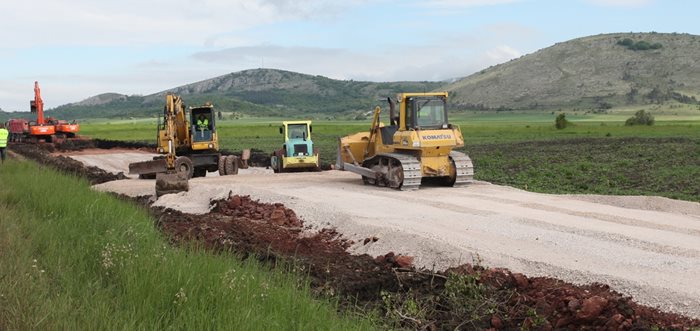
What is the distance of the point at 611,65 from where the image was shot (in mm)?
179750

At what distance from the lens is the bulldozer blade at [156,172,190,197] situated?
74.2ft

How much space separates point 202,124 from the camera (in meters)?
29.6

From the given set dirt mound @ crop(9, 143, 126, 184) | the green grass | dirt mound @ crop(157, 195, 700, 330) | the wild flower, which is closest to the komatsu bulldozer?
dirt mound @ crop(157, 195, 700, 330)

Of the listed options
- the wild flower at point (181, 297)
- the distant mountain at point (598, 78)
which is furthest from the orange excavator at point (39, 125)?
the distant mountain at point (598, 78)

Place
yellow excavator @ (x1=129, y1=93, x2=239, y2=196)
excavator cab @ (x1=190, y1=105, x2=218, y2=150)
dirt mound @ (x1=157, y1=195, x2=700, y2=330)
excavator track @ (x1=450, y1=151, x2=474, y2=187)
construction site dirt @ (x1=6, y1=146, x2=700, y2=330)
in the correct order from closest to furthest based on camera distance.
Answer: dirt mound @ (x1=157, y1=195, x2=700, y2=330)
construction site dirt @ (x1=6, y1=146, x2=700, y2=330)
excavator track @ (x1=450, y1=151, x2=474, y2=187)
yellow excavator @ (x1=129, y1=93, x2=239, y2=196)
excavator cab @ (x1=190, y1=105, x2=218, y2=150)

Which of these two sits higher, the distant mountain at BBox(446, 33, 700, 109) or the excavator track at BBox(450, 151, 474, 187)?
the distant mountain at BBox(446, 33, 700, 109)

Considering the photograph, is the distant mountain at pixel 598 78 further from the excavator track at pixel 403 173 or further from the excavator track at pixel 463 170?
the excavator track at pixel 403 173

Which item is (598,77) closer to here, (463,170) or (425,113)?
(425,113)

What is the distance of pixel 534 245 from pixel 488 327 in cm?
465

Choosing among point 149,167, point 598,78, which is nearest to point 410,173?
point 149,167

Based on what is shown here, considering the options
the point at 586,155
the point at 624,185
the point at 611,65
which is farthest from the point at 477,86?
the point at 624,185

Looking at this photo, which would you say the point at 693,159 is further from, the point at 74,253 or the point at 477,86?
the point at 477,86

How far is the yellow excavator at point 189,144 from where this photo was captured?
28.3 metres

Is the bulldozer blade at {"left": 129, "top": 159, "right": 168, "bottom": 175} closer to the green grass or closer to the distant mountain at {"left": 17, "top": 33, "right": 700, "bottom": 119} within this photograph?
the green grass
